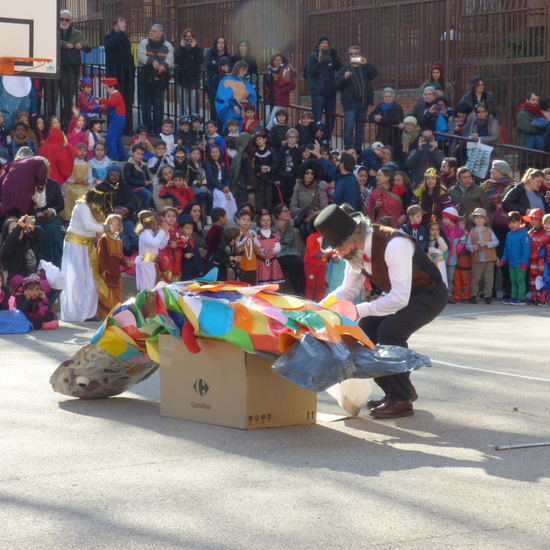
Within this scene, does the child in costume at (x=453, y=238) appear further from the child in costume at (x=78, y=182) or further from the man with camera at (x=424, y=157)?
the child in costume at (x=78, y=182)

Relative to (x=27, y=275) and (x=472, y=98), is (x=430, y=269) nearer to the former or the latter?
(x=27, y=275)

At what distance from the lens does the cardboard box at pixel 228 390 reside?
6700 mm

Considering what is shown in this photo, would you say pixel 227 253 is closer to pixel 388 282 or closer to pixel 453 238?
pixel 453 238

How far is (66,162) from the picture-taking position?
15164 millimetres

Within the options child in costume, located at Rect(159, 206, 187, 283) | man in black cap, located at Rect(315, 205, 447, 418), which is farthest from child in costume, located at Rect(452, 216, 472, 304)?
man in black cap, located at Rect(315, 205, 447, 418)

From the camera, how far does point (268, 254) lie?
49.3 ft

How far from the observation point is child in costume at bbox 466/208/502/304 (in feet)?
52.5

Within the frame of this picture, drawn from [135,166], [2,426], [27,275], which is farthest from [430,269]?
[135,166]

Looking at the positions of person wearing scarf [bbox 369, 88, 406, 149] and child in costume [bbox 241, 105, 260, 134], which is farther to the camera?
person wearing scarf [bbox 369, 88, 406, 149]

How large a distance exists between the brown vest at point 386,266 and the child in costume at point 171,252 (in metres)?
7.13

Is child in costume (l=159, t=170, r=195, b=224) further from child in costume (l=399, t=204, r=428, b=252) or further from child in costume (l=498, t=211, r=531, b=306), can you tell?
child in costume (l=498, t=211, r=531, b=306)

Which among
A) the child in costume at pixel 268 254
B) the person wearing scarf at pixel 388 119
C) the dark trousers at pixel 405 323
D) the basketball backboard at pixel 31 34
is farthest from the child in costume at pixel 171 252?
the dark trousers at pixel 405 323

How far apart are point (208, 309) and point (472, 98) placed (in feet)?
43.7

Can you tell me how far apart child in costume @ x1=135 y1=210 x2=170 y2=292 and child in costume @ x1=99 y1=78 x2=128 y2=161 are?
3682 millimetres
